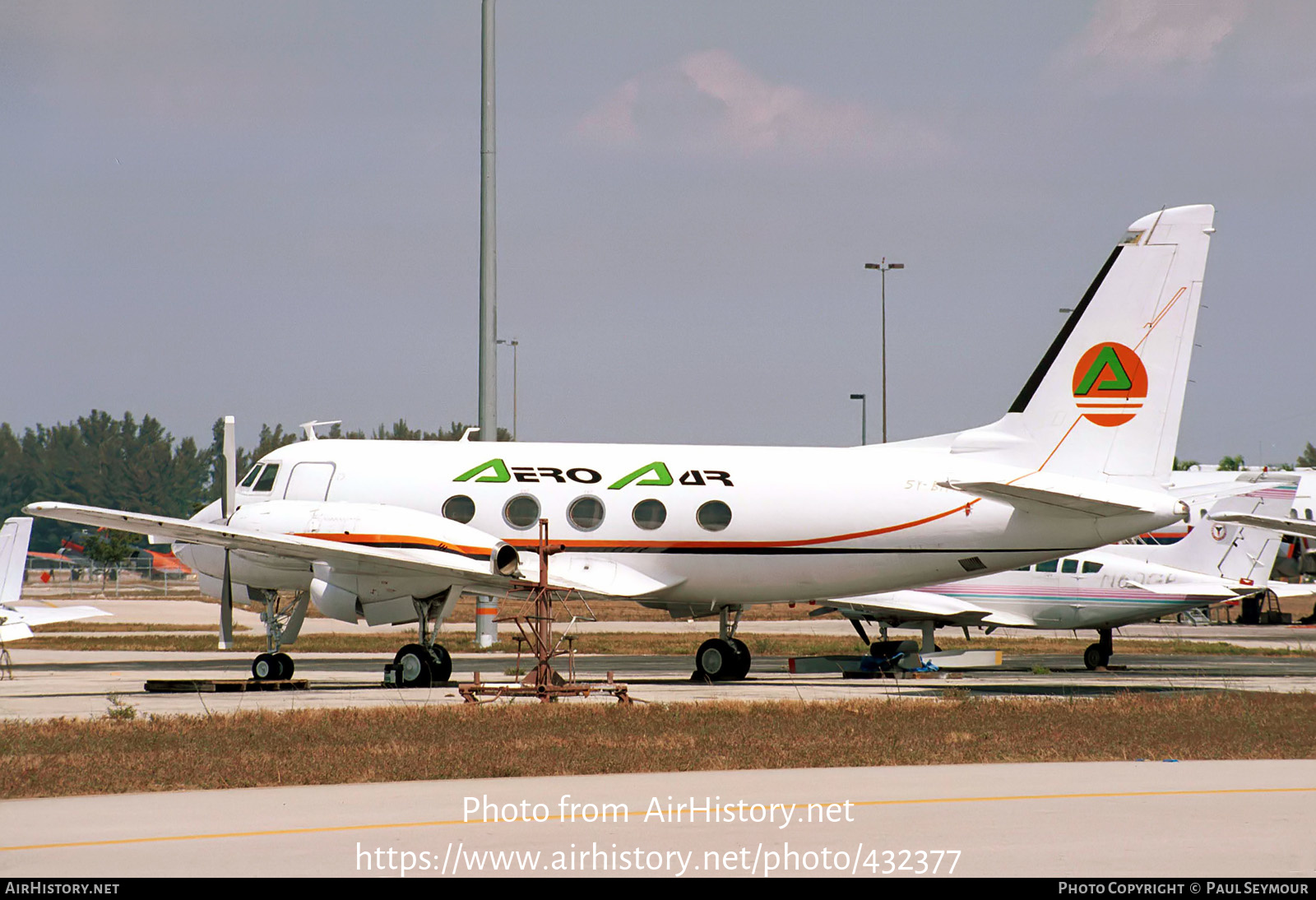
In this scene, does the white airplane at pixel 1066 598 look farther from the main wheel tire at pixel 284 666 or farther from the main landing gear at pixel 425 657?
the main wheel tire at pixel 284 666

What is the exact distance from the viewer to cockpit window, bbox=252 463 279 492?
25188 millimetres

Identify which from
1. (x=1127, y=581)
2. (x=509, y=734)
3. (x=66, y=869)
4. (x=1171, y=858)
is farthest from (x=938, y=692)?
(x=66, y=869)

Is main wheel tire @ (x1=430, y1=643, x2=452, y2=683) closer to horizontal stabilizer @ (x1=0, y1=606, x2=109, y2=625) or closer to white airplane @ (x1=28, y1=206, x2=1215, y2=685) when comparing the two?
white airplane @ (x1=28, y1=206, x2=1215, y2=685)

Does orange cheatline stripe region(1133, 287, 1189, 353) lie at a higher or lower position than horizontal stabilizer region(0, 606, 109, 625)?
higher

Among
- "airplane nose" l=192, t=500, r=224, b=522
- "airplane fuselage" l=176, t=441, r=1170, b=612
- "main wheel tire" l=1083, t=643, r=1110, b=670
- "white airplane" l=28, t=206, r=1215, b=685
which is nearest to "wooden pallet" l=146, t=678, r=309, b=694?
"white airplane" l=28, t=206, r=1215, b=685

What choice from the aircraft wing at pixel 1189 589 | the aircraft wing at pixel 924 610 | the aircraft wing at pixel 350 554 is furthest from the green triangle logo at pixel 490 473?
the aircraft wing at pixel 1189 589

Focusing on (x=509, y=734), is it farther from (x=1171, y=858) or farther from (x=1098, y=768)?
(x=1171, y=858)

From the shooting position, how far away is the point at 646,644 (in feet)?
130

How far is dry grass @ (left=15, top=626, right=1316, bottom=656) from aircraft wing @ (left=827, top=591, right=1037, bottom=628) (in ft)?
13.8

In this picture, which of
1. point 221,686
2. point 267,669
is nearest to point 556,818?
point 221,686

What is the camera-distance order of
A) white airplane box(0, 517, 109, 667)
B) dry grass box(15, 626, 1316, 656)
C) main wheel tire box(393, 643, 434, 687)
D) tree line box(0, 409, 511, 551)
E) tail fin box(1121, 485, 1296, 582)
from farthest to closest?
tree line box(0, 409, 511, 551) → dry grass box(15, 626, 1316, 656) → tail fin box(1121, 485, 1296, 582) → white airplane box(0, 517, 109, 667) → main wheel tire box(393, 643, 434, 687)

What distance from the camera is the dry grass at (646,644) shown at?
36.2m

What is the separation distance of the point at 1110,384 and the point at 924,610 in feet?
28.8

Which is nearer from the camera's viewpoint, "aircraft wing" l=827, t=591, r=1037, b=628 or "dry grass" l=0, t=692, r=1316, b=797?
"dry grass" l=0, t=692, r=1316, b=797
